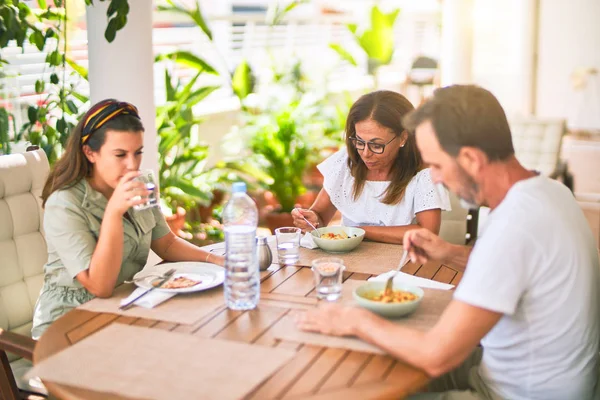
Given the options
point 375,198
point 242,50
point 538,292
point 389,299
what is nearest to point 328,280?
point 389,299

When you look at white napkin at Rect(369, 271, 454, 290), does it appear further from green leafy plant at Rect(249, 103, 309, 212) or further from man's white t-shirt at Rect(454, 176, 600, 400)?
green leafy plant at Rect(249, 103, 309, 212)

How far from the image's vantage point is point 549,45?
26.4ft

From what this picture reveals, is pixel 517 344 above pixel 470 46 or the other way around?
the other way around

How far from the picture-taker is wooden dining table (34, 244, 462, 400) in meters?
1.42

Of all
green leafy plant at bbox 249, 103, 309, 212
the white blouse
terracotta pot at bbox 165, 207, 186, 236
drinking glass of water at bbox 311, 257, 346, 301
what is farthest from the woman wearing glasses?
green leafy plant at bbox 249, 103, 309, 212

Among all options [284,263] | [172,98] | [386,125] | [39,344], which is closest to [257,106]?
[172,98]

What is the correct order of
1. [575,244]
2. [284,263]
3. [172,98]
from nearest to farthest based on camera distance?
[575,244], [284,263], [172,98]

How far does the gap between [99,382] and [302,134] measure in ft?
14.4

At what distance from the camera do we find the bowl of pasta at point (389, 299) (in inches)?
68.7

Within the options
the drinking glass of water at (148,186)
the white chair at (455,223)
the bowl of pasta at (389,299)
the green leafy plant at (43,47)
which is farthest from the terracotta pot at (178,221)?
the bowl of pasta at (389,299)

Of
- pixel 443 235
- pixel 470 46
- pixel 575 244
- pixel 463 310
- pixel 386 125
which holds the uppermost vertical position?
pixel 470 46

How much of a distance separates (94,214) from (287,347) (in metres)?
0.82

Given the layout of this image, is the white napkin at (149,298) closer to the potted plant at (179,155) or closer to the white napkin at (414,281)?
the white napkin at (414,281)

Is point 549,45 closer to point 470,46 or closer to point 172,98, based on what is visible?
point 470,46
